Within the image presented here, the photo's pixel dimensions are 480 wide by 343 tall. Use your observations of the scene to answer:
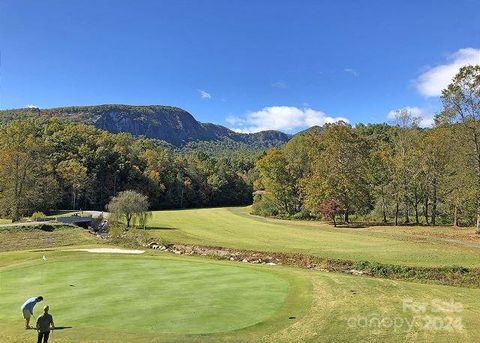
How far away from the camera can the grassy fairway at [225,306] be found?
42.7 ft

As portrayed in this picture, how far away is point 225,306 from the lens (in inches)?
606

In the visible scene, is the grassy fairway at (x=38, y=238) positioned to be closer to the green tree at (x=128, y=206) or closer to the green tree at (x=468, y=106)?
the green tree at (x=128, y=206)

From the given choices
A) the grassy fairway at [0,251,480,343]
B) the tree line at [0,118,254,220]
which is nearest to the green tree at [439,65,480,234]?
the grassy fairway at [0,251,480,343]

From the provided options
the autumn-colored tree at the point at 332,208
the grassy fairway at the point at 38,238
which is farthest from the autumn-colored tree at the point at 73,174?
the autumn-colored tree at the point at 332,208

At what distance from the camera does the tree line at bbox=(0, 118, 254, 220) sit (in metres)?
60.3

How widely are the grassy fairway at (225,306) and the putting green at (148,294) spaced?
0.13 ft

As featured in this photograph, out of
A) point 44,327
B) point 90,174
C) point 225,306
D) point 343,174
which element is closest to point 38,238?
point 44,327

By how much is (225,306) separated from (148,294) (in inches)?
156

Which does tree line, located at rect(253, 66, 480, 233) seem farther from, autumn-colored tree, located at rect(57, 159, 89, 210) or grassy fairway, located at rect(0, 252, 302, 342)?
autumn-colored tree, located at rect(57, 159, 89, 210)

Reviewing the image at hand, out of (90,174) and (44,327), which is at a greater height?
(90,174)

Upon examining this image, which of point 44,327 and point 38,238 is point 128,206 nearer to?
point 38,238

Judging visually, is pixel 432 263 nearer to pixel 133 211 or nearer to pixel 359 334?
pixel 359 334

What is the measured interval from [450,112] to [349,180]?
18.8 m

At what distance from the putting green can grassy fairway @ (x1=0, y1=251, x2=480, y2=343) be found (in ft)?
0.13
